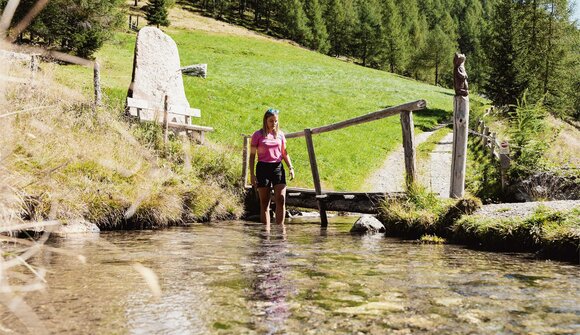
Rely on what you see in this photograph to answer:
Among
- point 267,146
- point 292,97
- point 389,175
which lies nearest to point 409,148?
point 267,146

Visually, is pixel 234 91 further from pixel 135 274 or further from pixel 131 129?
pixel 135 274

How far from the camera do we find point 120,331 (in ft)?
9.46

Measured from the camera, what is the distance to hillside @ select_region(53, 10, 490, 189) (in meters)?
19.3

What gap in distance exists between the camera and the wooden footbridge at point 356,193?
8.34 metres

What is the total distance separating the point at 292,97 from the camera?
30766 millimetres

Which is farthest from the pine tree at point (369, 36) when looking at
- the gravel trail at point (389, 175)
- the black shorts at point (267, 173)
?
the black shorts at point (267, 173)

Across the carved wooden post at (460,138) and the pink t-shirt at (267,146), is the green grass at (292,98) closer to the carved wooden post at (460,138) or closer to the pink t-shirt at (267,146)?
the pink t-shirt at (267,146)

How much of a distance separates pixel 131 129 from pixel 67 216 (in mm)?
4076

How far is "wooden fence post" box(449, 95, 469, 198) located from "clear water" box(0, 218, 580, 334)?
203 centimetres

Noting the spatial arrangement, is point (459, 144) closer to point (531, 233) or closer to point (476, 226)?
point (476, 226)

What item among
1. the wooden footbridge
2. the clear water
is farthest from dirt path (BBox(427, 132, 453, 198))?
the clear water

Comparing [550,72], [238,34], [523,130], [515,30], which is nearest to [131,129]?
[523,130]

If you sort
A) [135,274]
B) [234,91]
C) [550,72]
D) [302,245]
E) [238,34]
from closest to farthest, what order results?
[135,274] < [302,245] < [234,91] < [550,72] < [238,34]

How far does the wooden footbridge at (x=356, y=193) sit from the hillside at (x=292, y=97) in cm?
407
